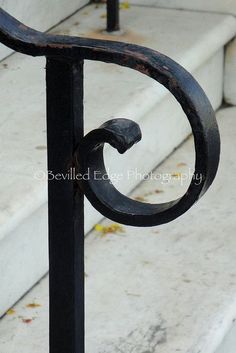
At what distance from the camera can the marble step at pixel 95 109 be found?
163 cm

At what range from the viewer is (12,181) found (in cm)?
167

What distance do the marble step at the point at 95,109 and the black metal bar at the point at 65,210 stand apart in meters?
0.41

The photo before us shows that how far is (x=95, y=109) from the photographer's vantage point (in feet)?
6.44

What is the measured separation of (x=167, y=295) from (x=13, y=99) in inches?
23.2

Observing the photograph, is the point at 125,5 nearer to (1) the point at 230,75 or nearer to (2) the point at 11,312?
(1) the point at 230,75

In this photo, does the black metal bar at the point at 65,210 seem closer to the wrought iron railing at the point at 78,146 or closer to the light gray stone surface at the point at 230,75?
the wrought iron railing at the point at 78,146

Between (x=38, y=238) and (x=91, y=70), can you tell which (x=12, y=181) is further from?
(x=91, y=70)

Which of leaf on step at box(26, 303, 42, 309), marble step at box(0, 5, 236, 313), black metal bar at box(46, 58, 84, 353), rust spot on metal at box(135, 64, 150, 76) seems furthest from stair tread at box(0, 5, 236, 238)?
rust spot on metal at box(135, 64, 150, 76)


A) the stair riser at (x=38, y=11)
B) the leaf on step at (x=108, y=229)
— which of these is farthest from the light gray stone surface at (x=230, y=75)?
the leaf on step at (x=108, y=229)

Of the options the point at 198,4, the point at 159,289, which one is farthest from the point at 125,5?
the point at 159,289

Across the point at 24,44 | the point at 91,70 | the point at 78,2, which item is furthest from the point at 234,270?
the point at 78,2

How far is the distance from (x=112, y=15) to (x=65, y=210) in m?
1.30

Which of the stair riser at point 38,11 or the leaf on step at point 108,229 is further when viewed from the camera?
the stair riser at point 38,11

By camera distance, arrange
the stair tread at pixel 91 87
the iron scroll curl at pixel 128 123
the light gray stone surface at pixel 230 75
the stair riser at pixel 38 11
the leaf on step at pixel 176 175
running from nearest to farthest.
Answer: the iron scroll curl at pixel 128 123
the stair tread at pixel 91 87
the leaf on step at pixel 176 175
the stair riser at pixel 38 11
the light gray stone surface at pixel 230 75
